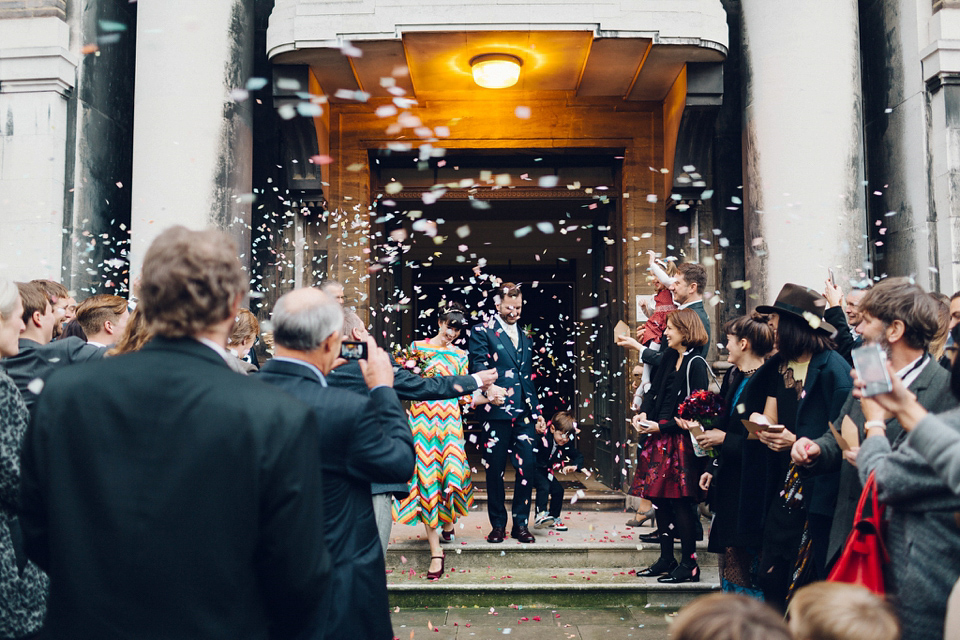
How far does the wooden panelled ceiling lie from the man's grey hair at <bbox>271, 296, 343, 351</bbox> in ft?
14.8

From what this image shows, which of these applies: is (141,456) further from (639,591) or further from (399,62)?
(399,62)

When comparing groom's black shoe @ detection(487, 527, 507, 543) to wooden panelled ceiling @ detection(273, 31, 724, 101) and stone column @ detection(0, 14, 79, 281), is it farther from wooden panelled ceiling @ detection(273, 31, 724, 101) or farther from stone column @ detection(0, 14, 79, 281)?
stone column @ detection(0, 14, 79, 281)

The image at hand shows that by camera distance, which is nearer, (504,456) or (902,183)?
(504,456)

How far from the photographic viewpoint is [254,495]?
156 centimetres

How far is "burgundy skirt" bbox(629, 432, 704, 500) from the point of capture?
5031 mm

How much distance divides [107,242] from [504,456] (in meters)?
4.34

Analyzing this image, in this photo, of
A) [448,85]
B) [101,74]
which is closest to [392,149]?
[448,85]

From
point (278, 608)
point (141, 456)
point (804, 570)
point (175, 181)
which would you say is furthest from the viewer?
point (175, 181)

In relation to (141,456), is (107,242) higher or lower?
higher

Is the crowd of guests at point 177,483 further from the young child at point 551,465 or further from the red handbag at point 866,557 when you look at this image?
the young child at point 551,465

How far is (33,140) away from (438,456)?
447 cm

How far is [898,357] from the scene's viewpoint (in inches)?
108

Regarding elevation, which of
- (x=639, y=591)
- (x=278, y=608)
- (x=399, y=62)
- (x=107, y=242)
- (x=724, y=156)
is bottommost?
(x=639, y=591)

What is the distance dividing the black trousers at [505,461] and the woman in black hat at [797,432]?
2.33m
